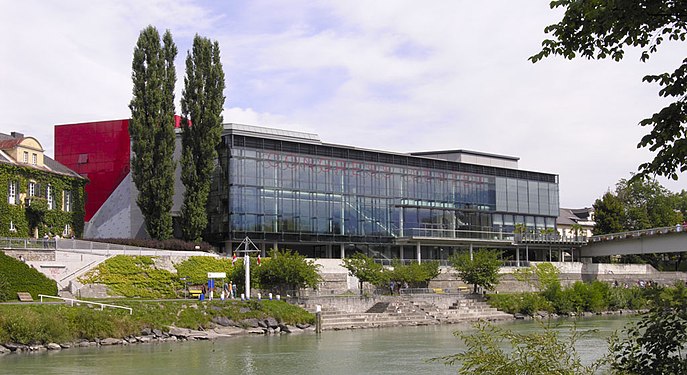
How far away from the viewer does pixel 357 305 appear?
64.2 metres

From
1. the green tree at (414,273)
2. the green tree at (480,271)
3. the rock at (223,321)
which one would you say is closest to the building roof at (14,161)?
the rock at (223,321)

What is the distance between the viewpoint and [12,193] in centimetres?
6319

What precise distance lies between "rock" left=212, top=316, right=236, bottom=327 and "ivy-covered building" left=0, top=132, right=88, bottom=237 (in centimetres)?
1955

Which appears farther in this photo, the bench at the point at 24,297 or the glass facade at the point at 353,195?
the glass facade at the point at 353,195

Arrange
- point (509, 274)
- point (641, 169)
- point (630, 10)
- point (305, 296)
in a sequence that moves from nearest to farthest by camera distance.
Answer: point (630, 10) → point (641, 169) → point (305, 296) → point (509, 274)

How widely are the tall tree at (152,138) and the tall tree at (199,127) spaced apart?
1.96 meters

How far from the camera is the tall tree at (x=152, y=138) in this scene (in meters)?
66.5

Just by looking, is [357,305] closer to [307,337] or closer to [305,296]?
[305,296]

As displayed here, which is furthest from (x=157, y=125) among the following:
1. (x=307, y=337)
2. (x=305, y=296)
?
Answer: (x=307, y=337)

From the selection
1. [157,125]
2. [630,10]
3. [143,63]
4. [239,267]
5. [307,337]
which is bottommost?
[307,337]

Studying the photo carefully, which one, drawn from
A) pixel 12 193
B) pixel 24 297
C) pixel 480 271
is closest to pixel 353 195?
pixel 480 271

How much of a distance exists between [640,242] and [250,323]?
171 feet

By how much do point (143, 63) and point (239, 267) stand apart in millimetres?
18875

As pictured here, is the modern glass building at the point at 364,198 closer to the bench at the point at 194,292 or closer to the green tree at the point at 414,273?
the green tree at the point at 414,273
